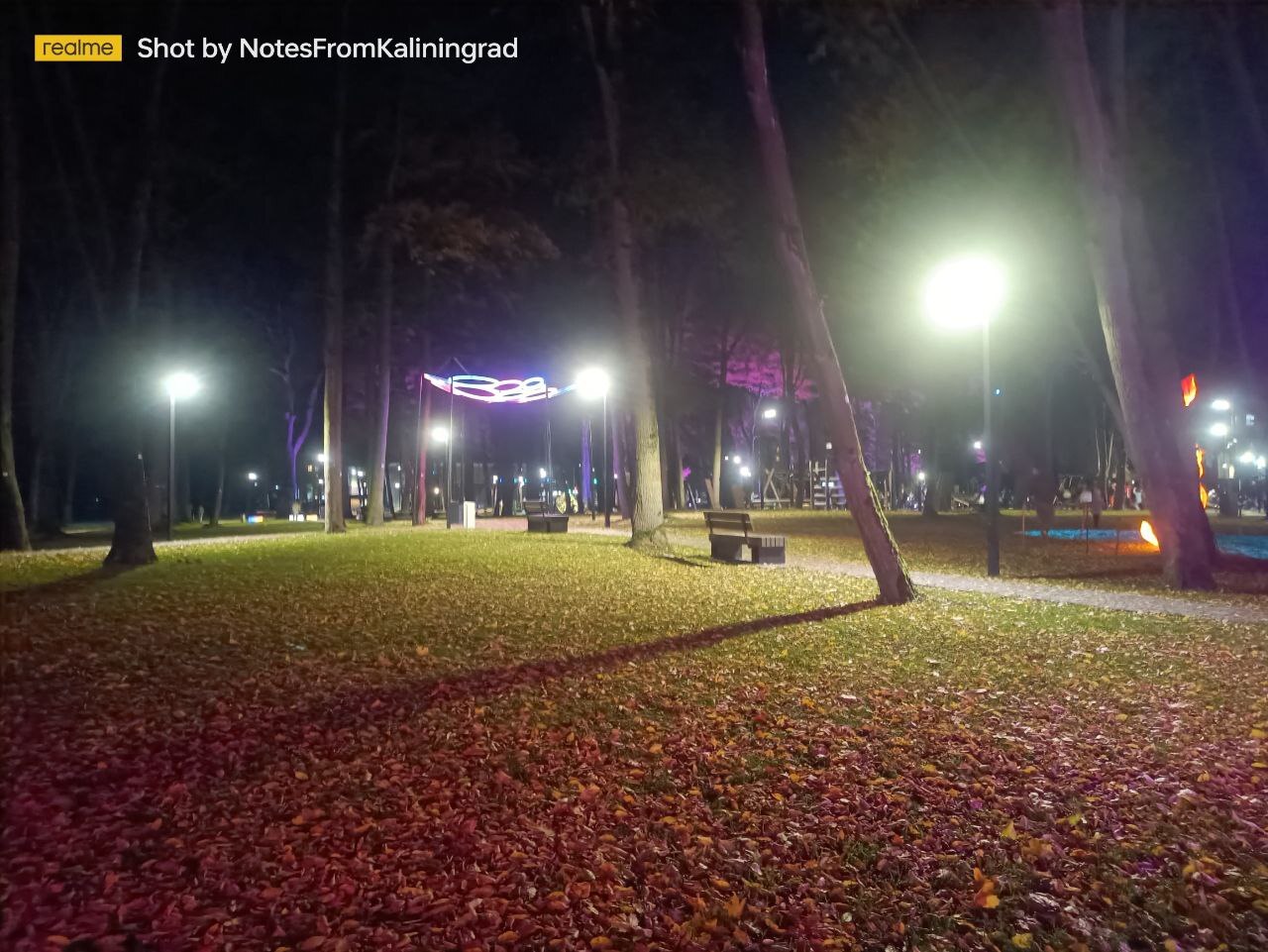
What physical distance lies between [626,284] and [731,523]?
5263 millimetres

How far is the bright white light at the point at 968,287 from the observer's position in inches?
505

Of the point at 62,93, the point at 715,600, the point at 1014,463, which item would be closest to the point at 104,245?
the point at 62,93

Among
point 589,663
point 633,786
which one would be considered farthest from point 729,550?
point 633,786

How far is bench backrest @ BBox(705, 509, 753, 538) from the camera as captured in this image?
52.3 feet

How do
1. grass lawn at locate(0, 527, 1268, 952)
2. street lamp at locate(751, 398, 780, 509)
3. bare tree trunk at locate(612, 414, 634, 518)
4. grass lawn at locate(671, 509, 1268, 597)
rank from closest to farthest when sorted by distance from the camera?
1. grass lawn at locate(0, 527, 1268, 952)
2. grass lawn at locate(671, 509, 1268, 597)
3. bare tree trunk at locate(612, 414, 634, 518)
4. street lamp at locate(751, 398, 780, 509)

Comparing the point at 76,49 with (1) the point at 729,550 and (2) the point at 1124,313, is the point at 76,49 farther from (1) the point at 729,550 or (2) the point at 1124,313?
(2) the point at 1124,313

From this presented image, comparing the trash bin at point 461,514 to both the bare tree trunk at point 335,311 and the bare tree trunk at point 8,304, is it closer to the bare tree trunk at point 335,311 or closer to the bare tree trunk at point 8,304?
the bare tree trunk at point 335,311

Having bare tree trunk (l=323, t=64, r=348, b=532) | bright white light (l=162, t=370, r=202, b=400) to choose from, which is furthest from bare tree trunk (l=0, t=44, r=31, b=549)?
bare tree trunk (l=323, t=64, r=348, b=532)

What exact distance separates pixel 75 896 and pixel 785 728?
3773 millimetres

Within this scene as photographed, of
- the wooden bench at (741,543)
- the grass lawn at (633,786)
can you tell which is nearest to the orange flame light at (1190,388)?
the grass lawn at (633,786)

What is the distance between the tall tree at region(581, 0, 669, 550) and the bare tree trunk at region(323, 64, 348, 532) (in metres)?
11.0

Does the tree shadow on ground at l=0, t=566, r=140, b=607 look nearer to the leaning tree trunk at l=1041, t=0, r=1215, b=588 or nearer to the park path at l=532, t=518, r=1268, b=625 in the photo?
the park path at l=532, t=518, r=1268, b=625

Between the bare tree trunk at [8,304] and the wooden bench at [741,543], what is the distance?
14.4 metres

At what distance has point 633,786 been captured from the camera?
4.51 meters
